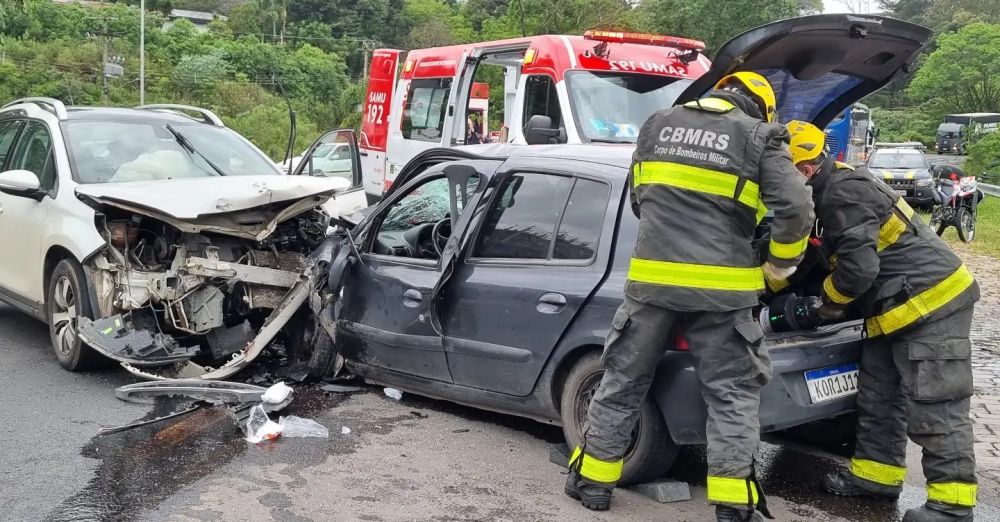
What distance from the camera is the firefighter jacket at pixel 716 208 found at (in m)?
3.47

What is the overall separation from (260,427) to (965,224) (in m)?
12.8

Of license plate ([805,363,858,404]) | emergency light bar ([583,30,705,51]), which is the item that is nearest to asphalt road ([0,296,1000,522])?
license plate ([805,363,858,404])

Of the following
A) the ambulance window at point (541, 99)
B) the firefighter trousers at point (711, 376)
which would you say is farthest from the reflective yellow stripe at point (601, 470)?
the ambulance window at point (541, 99)

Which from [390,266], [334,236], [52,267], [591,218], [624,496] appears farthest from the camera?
[52,267]

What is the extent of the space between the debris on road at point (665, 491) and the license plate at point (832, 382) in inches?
27.4

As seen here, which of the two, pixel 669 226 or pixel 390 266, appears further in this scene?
pixel 390 266

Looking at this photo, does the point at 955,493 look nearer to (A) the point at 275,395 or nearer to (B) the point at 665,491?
(B) the point at 665,491

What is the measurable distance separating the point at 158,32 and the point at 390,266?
51.7 meters

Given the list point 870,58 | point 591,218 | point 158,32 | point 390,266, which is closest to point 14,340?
point 390,266

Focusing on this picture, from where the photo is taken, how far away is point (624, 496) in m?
3.99

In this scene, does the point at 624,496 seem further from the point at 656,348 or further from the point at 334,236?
the point at 334,236

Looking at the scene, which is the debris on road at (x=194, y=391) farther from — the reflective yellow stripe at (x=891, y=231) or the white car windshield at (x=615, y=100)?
the white car windshield at (x=615, y=100)

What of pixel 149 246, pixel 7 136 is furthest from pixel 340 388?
pixel 7 136

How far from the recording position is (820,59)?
13.7 ft
